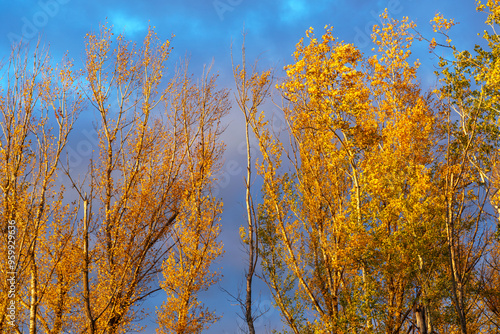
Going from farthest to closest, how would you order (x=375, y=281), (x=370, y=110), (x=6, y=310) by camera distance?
(x=370, y=110) → (x=375, y=281) → (x=6, y=310)

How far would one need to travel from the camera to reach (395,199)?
12078 millimetres

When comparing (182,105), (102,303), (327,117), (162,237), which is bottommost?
(102,303)

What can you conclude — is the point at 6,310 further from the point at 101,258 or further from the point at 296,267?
the point at 296,267

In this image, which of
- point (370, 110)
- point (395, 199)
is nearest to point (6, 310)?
point (395, 199)

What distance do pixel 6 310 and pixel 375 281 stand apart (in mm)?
9022

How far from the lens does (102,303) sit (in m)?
13.5

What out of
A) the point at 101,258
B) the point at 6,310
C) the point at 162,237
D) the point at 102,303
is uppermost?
the point at 162,237

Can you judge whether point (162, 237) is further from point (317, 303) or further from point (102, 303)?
point (317, 303)

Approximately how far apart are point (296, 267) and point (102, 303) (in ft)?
19.1

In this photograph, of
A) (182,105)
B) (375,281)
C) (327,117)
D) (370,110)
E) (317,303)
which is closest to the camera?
(375,281)

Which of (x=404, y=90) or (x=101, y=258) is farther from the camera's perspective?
(x=404, y=90)

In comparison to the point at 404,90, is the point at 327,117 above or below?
below

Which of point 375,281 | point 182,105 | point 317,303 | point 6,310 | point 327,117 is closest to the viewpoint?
point 6,310

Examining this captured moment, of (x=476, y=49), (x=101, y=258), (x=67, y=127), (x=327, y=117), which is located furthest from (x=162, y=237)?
(x=476, y=49)
